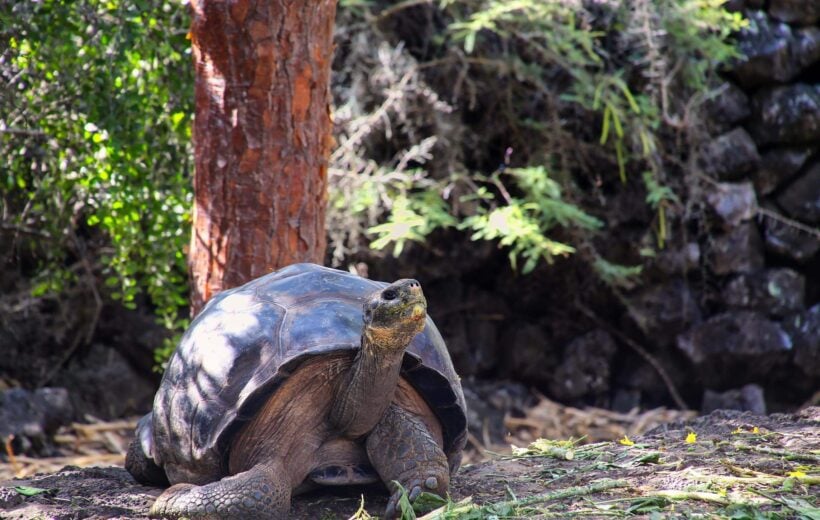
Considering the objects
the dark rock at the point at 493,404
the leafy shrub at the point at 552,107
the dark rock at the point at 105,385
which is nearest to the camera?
the leafy shrub at the point at 552,107

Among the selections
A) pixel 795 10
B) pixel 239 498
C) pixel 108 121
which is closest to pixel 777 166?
pixel 795 10

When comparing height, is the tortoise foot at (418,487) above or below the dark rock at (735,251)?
below

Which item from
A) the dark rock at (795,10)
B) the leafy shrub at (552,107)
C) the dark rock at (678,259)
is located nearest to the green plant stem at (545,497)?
the leafy shrub at (552,107)

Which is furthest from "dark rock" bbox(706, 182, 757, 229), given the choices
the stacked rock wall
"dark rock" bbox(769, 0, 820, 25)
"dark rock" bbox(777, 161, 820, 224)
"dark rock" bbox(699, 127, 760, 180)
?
"dark rock" bbox(769, 0, 820, 25)

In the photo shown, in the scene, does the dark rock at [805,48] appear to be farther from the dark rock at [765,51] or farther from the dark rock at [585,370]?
the dark rock at [585,370]

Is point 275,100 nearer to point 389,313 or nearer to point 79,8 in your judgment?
point 79,8

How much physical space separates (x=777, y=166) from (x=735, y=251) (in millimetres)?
734

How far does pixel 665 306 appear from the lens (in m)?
6.67

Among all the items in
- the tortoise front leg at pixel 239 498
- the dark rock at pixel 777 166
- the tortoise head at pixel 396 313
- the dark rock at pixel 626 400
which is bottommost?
the dark rock at pixel 626 400

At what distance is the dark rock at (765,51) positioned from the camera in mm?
6586

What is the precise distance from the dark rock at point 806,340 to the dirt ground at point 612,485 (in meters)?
3.63

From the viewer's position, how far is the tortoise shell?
243 cm

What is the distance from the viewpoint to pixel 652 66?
5684 millimetres

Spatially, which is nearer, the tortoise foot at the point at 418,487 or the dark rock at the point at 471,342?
the tortoise foot at the point at 418,487
